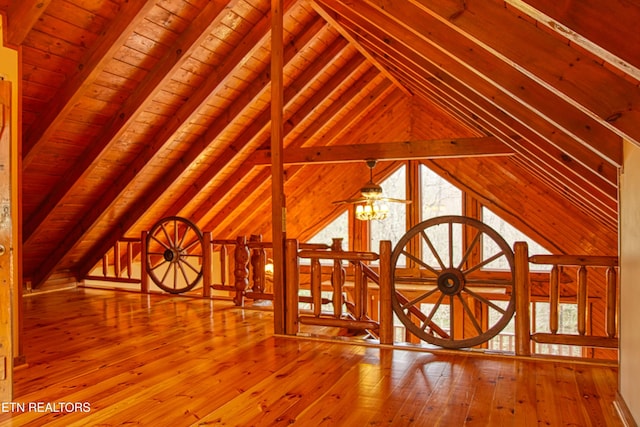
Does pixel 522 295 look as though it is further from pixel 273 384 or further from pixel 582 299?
pixel 273 384

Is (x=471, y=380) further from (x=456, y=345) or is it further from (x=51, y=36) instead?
(x=51, y=36)

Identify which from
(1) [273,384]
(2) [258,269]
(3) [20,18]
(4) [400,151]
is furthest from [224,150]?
(1) [273,384]

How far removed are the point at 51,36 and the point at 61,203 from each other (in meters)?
2.22

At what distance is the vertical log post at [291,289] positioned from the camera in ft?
13.8

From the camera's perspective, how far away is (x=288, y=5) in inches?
202

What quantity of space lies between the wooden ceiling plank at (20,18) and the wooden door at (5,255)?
729 millimetres

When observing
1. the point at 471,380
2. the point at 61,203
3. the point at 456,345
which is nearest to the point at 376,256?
the point at 456,345

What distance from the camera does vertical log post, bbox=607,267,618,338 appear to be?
3287 mm

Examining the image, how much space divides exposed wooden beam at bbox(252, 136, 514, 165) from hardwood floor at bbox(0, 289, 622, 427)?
9.98 ft

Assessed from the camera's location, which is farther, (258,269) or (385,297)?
(258,269)

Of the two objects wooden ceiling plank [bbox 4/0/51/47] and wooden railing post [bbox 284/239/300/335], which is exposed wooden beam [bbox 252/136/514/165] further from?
wooden ceiling plank [bbox 4/0/51/47]

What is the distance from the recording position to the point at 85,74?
4.24 metres

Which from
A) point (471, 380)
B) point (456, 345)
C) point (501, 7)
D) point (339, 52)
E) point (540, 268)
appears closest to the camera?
point (501, 7)

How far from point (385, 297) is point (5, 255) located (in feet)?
8.09
